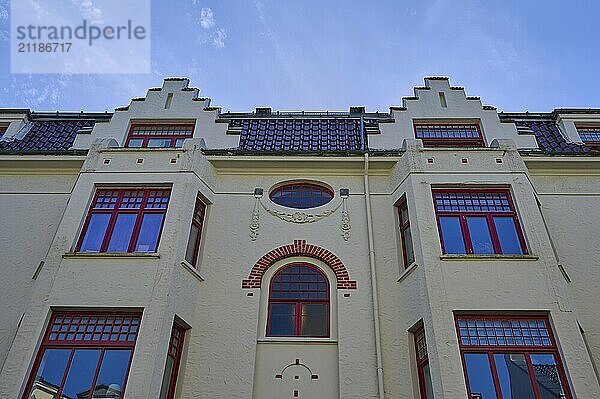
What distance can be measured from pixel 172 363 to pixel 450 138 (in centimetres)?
1121

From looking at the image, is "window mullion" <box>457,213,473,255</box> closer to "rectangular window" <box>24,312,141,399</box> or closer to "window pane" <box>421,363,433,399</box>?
"window pane" <box>421,363,433,399</box>

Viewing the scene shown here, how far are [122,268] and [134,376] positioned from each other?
2.90 m

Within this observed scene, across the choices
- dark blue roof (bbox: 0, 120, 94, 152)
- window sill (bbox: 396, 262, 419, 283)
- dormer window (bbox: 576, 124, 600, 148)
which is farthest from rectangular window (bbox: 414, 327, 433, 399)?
dark blue roof (bbox: 0, 120, 94, 152)

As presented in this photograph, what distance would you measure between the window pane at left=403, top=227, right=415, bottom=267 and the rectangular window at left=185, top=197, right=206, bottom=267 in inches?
230

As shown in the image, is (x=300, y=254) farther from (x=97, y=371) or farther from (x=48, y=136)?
(x=48, y=136)

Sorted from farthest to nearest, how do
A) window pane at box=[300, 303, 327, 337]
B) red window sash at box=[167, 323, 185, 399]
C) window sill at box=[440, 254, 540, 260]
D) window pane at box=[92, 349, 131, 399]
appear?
window pane at box=[300, 303, 327, 337] → window sill at box=[440, 254, 540, 260] → red window sash at box=[167, 323, 185, 399] → window pane at box=[92, 349, 131, 399]

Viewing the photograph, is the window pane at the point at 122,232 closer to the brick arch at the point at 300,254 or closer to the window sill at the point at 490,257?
the brick arch at the point at 300,254

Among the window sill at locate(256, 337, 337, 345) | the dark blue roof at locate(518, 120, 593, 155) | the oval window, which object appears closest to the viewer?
the window sill at locate(256, 337, 337, 345)

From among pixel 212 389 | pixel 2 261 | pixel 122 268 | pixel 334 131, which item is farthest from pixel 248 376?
pixel 334 131

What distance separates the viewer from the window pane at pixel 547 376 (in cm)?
966

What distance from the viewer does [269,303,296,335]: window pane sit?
12.2m

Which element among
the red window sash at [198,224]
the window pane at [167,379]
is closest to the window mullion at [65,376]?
the window pane at [167,379]

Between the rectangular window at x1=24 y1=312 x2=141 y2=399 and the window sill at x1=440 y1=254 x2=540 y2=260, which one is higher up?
the window sill at x1=440 y1=254 x2=540 y2=260

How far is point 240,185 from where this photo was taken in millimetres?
15117
